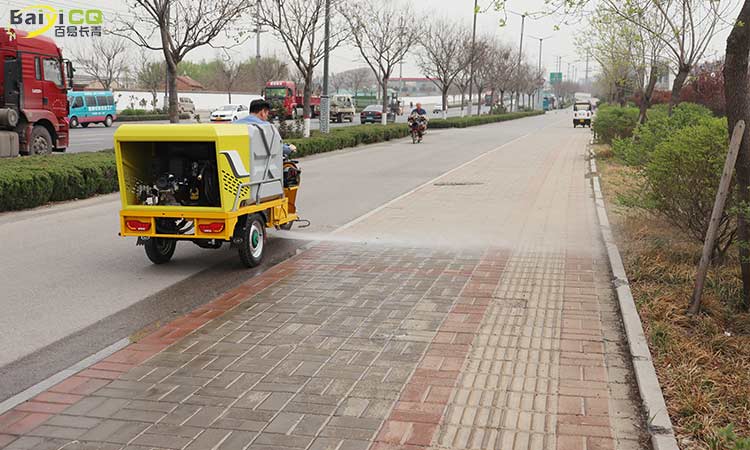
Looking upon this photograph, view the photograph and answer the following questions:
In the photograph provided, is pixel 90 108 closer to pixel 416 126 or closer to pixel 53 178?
pixel 416 126

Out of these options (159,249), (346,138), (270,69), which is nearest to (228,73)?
(270,69)

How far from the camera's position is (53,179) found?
504 inches

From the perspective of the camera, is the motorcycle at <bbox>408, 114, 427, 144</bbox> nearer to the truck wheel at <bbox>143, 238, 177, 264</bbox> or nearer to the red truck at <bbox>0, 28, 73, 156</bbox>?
the red truck at <bbox>0, 28, 73, 156</bbox>

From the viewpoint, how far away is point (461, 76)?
62219 mm

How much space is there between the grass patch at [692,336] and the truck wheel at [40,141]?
14212 millimetres

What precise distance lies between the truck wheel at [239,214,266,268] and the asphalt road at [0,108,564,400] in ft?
0.50

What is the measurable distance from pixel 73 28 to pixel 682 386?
46.4 m

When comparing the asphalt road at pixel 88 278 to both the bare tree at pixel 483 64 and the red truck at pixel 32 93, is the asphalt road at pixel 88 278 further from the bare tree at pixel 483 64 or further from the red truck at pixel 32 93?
the bare tree at pixel 483 64

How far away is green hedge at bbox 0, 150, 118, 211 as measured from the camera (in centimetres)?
1196

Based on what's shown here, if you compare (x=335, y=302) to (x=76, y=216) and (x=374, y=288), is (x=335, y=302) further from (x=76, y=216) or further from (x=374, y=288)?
(x=76, y=216)

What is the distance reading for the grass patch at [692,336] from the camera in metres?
4.30

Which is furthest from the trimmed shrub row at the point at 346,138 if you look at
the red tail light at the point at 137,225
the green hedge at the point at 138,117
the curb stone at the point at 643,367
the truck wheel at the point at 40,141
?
the green hedge at the point at 138,117

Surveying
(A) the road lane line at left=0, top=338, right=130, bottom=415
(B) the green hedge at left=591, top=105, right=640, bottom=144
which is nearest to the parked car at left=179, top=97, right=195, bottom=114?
(B) the green hedge at left=591, top=105, right=640, bottom=144

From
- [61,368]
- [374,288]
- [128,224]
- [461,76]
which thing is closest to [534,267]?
[374,288]
